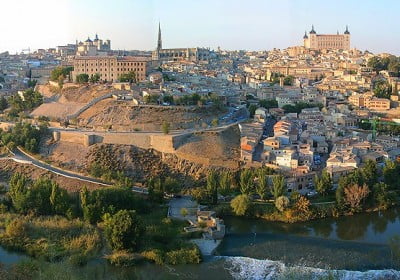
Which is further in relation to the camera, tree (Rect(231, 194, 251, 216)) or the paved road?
the paved road

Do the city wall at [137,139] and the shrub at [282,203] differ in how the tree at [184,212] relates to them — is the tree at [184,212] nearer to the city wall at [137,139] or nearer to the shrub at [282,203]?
the shrub at [282,203]

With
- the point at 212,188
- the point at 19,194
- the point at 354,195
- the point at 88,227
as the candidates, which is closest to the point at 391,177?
the point at 354,195

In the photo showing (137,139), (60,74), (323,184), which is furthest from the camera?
(60,74)

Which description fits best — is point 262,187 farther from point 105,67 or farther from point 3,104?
point 3,104

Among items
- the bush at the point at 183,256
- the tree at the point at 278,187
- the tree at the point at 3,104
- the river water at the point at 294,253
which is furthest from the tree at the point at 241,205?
the tree at the point at 3,104

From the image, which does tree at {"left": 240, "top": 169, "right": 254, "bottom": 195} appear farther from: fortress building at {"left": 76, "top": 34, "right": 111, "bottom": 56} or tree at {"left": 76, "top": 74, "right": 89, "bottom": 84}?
fortress building at {"left": 76, "top": 34, "right": 111, "bottom": 56}

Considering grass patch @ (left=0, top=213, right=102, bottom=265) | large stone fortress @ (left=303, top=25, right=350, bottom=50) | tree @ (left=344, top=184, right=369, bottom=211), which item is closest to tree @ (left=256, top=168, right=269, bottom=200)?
tree @ (left=344, top=184, right=369, bottom=211)
